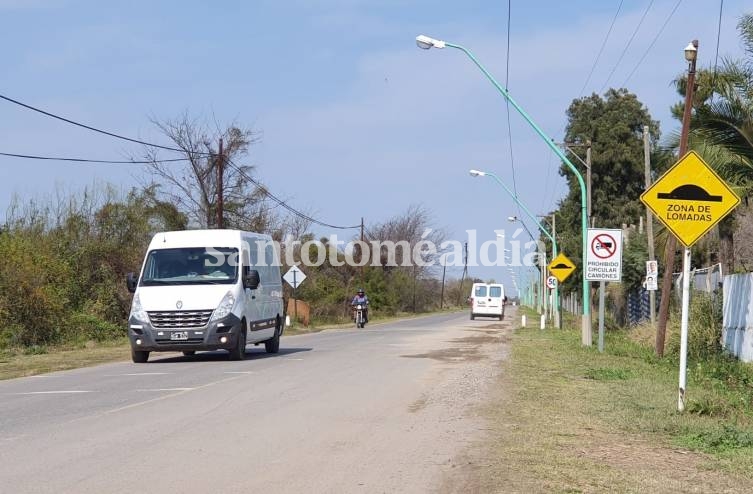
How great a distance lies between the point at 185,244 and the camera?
21562mm

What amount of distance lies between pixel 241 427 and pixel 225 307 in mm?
9771

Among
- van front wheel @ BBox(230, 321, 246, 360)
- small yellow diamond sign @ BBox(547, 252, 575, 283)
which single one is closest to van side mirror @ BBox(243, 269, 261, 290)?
van front wheel @ BBox(230, 321, 246, 360)

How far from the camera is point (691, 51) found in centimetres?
2053

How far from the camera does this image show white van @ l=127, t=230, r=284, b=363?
20391mm

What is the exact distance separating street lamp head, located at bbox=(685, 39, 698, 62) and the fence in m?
4.56

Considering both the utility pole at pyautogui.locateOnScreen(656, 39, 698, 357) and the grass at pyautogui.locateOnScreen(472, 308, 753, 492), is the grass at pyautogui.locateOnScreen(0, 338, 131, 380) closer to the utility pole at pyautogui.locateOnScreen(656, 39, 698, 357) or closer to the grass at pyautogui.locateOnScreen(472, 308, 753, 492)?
the grass at pyautogui.locateOnScreen(472, 308, 753, 492)

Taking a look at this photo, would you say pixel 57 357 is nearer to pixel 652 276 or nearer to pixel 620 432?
pixel 620 432

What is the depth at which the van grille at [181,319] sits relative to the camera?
802 inches

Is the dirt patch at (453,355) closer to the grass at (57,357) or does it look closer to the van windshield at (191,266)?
the van windshield at (191,266)

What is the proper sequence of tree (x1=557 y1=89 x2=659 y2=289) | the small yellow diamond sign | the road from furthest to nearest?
tree (x1=557 y1=89 x2=659 y2=289) → the small yellow diamond sign → the road

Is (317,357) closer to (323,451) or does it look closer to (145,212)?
(323,451)

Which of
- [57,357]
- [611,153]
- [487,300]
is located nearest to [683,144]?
[57,357]

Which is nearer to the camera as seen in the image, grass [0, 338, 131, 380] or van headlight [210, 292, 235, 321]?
van headlight [210, 292, 235, 321]

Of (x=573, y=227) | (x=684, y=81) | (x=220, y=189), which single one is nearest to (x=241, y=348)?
(x=684, y=81)
